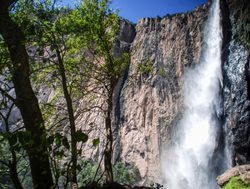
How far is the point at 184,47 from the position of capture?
35.4m

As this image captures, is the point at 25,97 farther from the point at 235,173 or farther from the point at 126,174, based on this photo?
the point at 126,174

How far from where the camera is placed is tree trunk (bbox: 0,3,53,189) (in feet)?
9.92

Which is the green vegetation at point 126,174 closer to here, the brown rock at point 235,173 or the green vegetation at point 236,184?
the brown rock at point 235,173

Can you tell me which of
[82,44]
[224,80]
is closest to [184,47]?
[224,80]

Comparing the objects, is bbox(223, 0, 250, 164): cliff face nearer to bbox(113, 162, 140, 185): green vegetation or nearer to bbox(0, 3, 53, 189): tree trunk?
Answer: bbox(113, 162, 140, 185): green vegetation

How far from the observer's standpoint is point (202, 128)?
95.2 ft

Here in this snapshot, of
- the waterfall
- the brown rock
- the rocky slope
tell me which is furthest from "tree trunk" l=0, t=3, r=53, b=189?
the rocky slope

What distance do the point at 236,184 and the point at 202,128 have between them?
16844mm

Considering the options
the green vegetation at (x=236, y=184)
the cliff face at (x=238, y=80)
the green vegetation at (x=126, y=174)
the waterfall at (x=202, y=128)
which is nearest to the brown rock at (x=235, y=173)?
the green vegetation at (x=236, y=184)

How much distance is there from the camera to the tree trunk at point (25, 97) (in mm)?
3023

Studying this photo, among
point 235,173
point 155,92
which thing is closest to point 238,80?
point 235,173

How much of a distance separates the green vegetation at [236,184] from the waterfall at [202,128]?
478 inches

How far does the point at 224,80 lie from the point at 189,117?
761cm

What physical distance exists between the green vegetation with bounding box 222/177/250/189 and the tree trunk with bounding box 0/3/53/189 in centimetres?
1013
